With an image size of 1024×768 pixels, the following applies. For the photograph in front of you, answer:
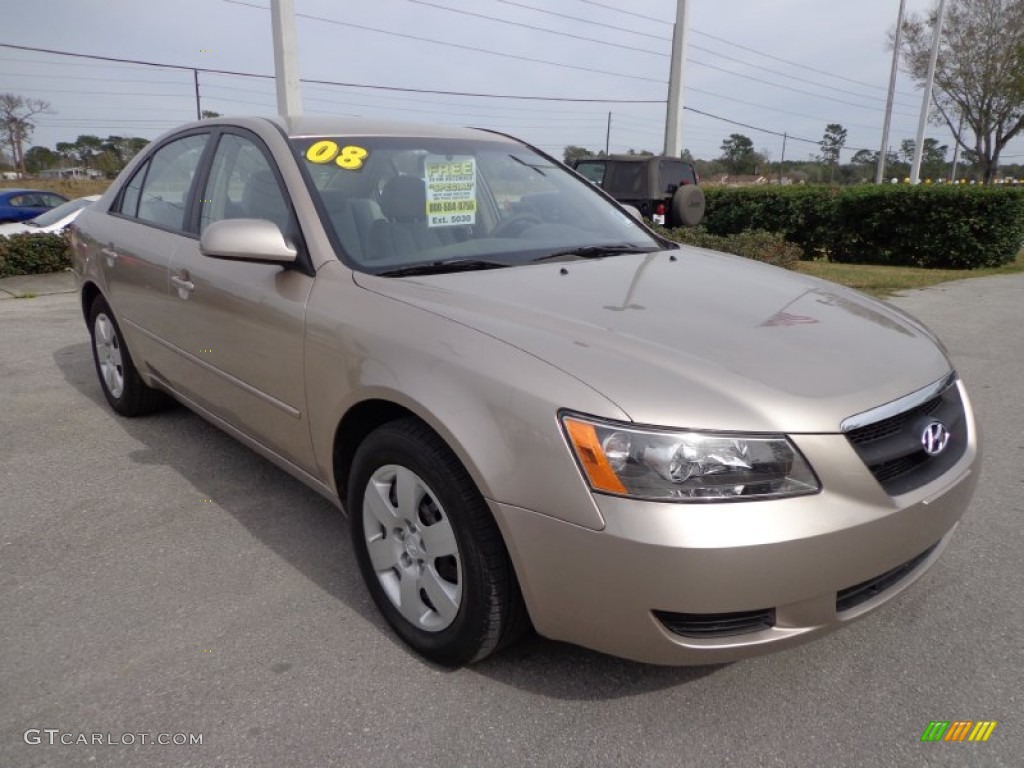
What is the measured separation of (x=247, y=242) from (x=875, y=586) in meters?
2.17

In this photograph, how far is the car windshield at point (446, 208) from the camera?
9.09ft

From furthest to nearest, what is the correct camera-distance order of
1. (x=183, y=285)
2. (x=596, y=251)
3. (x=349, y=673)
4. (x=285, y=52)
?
(x=285, y=52)
(x=183, y=285)
(x=596, y=251)
(x=349, y=673)

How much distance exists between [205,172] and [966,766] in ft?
11.6

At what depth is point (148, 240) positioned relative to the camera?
377cm

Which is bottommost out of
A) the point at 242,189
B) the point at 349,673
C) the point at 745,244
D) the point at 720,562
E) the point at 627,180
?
the point at 349,673

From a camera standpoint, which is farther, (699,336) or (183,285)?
(183,285)

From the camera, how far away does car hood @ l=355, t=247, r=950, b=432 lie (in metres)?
1.87

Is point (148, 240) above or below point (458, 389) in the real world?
above

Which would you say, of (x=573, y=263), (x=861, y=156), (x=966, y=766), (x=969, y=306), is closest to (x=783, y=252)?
(x=969, y=306)

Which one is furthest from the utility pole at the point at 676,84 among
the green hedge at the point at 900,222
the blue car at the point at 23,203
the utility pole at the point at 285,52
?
the blue car at the point at 23,203

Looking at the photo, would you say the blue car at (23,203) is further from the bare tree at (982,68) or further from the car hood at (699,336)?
the bare tree at (982,68)

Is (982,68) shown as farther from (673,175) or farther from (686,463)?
(686,463)

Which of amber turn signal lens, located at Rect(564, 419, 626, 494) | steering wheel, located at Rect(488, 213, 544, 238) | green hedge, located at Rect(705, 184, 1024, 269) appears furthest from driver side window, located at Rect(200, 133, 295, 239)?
green hedge, located at Rect(705, 184, 1024, 269)

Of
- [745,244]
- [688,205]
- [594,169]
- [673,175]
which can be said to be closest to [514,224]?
[745,244]
